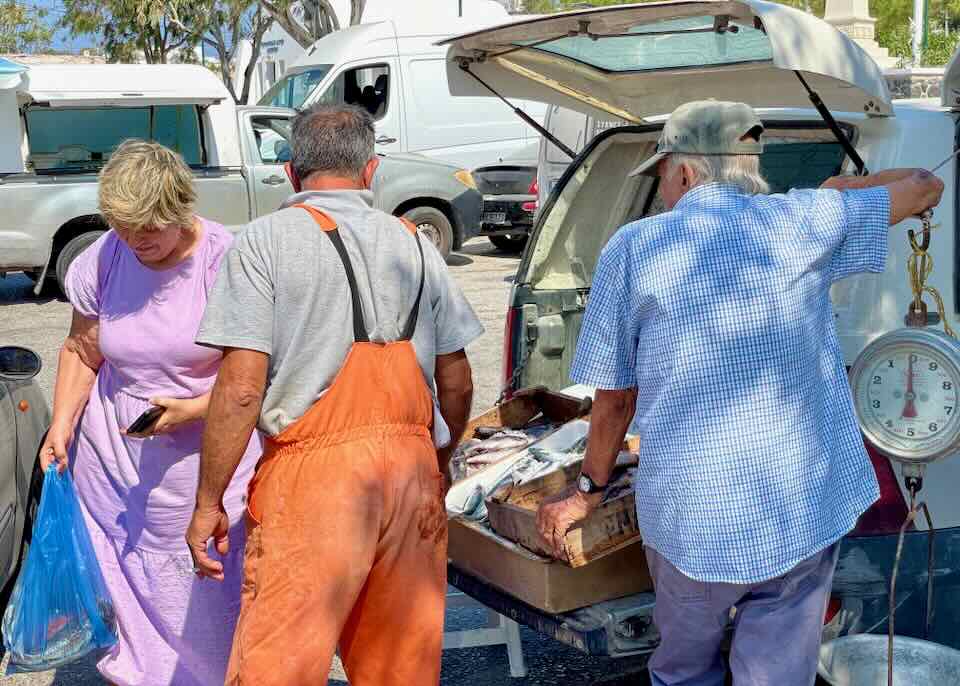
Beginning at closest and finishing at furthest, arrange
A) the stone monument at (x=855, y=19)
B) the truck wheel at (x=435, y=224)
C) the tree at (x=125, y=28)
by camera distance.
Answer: the truck wheel at (x=435, y=224) → the stone monument at (x=855, y=19) → the tree at (x=125, y=28)

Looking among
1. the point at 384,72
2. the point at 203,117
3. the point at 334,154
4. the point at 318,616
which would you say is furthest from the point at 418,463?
the point at 384,72

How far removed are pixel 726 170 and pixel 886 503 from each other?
1.02 meters

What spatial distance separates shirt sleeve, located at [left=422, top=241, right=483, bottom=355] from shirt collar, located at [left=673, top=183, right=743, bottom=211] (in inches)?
23.8

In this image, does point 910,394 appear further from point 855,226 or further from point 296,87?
point 296,87

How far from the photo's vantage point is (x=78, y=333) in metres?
3.42

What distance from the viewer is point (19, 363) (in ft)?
13.5

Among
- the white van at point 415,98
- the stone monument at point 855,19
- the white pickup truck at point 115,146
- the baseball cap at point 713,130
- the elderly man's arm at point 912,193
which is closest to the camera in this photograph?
the baseball cap at point 713,130

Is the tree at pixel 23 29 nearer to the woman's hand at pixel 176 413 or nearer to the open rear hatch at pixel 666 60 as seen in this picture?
the open rear hatch at pixel 666 60

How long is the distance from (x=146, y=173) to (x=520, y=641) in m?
2.05

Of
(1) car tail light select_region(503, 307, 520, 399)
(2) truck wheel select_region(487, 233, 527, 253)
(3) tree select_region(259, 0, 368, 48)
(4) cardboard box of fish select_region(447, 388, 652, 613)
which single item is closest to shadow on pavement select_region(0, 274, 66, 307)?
(2) truck wheel select_region(487, 233, 527, 253)

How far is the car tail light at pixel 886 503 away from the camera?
2994 mm

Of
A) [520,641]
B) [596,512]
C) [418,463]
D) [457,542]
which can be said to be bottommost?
[520,641]

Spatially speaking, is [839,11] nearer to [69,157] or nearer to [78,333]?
[69,157]

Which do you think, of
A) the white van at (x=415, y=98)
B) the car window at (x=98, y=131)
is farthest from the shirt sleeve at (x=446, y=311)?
the white van at (x=415, y=98)
